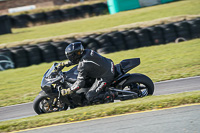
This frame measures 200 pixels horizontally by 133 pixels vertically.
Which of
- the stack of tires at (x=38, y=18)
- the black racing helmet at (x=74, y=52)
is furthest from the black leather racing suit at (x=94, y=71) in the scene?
the stack of tires at (x=38, y=18)

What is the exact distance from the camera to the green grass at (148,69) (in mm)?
9352

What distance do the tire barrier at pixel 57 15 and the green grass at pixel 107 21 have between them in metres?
1.23

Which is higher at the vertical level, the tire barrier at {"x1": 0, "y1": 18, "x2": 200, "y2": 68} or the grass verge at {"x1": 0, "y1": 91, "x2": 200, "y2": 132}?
the grass verge at {"x1": 0, "y1": 91, "x2": 200, "y2": 132}

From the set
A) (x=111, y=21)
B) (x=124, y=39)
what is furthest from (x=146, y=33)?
(x=111, y=21)

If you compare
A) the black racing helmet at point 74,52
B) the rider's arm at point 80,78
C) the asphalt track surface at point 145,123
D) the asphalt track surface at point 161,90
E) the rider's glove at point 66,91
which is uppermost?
the black racing helmet at point 74,52

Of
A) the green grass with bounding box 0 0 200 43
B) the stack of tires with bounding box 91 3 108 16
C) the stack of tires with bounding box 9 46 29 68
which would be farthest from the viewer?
the stack of tires with bounding box 91 3 108 16

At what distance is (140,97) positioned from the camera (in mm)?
6809

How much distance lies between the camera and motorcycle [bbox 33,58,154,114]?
6.53 metres

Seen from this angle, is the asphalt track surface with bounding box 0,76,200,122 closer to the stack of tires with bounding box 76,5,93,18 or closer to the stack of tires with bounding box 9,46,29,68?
the stack of tires with bounding box 9,46,29,68

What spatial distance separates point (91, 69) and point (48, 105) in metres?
1.38

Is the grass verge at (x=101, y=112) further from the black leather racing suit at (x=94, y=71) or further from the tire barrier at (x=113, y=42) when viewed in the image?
the tire barrier at (x=113, y=42)

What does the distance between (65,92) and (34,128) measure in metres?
1.24

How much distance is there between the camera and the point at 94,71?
643 centimetres

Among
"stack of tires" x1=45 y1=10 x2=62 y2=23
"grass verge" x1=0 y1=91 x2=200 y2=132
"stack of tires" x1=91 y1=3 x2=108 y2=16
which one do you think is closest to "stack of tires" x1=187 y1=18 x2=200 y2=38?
"grass verge" x1=0 y1=91 x2=200 y2=132
